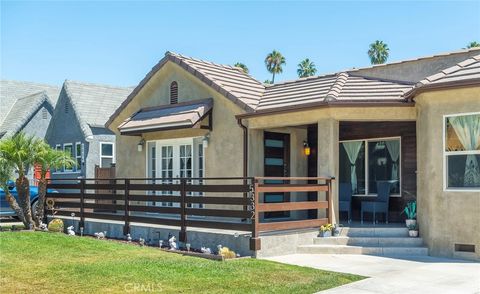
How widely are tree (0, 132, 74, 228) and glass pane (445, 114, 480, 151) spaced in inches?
420

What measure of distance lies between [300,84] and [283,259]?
615 centimetres

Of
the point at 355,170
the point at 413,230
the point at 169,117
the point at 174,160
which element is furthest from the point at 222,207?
the point at 413,230

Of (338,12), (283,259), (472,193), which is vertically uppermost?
(338,12)

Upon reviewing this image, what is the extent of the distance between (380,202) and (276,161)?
121 inches

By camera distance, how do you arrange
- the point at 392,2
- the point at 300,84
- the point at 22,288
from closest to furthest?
the point at 22,288 → the point at 392,2 → the point at 300,84

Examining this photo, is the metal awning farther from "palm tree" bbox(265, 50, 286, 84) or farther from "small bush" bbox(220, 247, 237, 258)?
"palm tree" bbox(265, 50, 286, 84)

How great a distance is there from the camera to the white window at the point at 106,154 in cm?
2736

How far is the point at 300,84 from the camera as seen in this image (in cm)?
1514

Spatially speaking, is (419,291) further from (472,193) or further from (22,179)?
(22,179)

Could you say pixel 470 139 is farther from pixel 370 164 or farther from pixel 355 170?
pixel 355 170

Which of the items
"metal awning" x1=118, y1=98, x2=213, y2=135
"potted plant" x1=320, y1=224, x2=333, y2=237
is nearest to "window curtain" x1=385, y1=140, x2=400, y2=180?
"potted plant" x1=320, y1=224, x2=333, y2=237

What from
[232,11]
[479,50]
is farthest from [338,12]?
[479,50]

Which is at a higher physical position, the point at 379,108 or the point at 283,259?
the point at 379,108

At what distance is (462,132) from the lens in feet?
35.3
